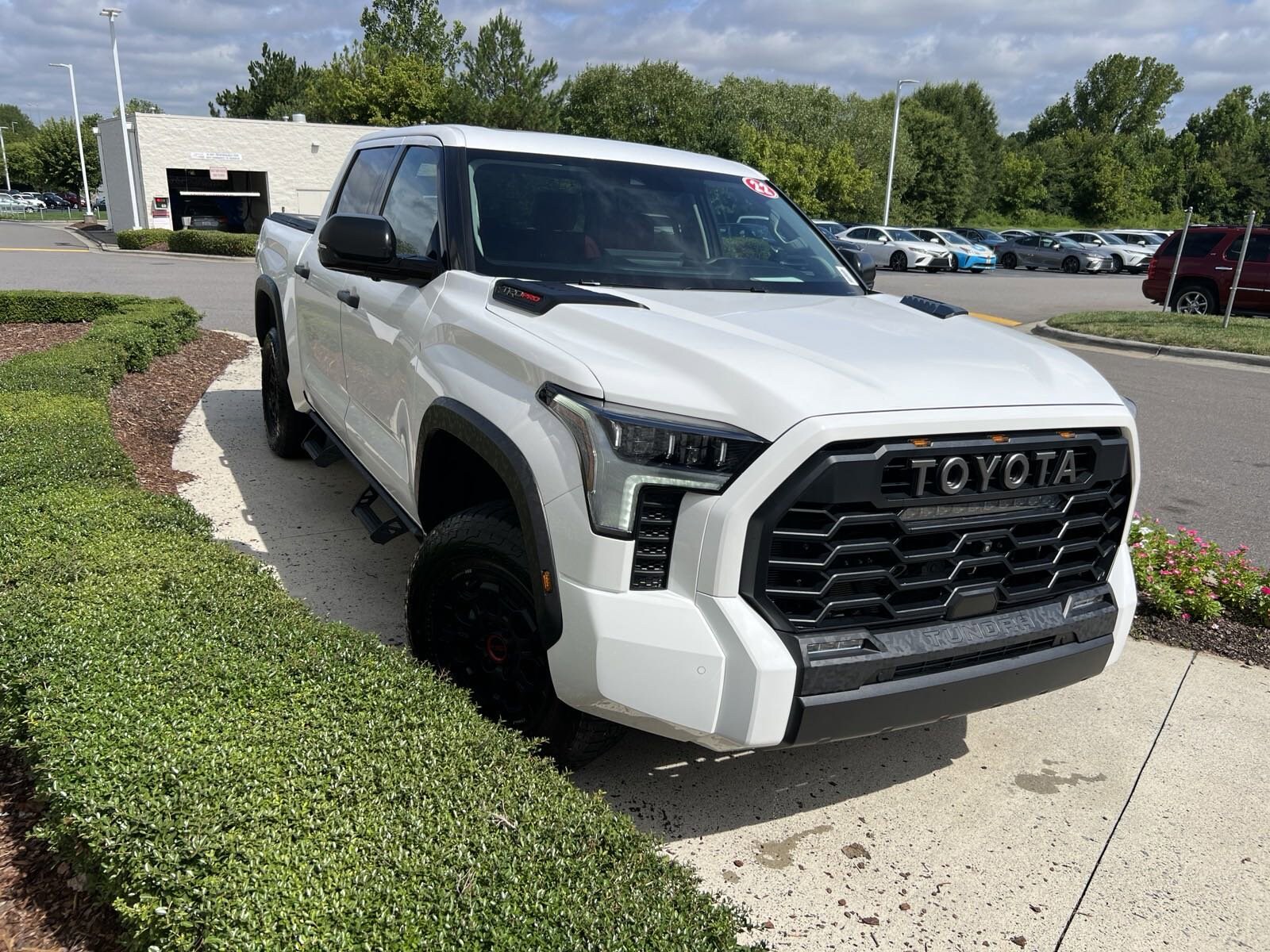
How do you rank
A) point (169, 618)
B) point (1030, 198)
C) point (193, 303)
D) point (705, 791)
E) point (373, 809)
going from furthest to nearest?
point (1030, 198), point (193, 303), point (705, 791), point (169, 618), point (373, 809)

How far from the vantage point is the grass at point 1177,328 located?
13.3 meters

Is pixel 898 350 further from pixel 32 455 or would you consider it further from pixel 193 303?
pixel 193 303

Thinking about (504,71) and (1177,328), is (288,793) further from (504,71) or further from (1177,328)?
(504,71)

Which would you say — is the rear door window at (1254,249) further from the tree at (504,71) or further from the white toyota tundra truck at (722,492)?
the tree at (504,71)

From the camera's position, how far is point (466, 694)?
2742 millimetres

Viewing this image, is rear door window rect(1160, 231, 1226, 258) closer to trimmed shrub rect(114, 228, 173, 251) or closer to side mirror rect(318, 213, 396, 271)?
side mirror rect(318, 213, 396, 271)

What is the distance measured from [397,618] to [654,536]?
216 centimetres

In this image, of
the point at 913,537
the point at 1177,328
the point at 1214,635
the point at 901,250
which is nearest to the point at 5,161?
the point at 901,250

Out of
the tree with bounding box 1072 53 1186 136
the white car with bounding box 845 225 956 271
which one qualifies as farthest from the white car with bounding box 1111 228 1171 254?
the tree with bounding box 1072 53 1186 136

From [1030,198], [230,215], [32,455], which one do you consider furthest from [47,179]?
[32,455]

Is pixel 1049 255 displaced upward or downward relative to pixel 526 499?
downward

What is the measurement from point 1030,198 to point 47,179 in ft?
257

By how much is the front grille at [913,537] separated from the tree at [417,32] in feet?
233

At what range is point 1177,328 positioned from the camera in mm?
14711
